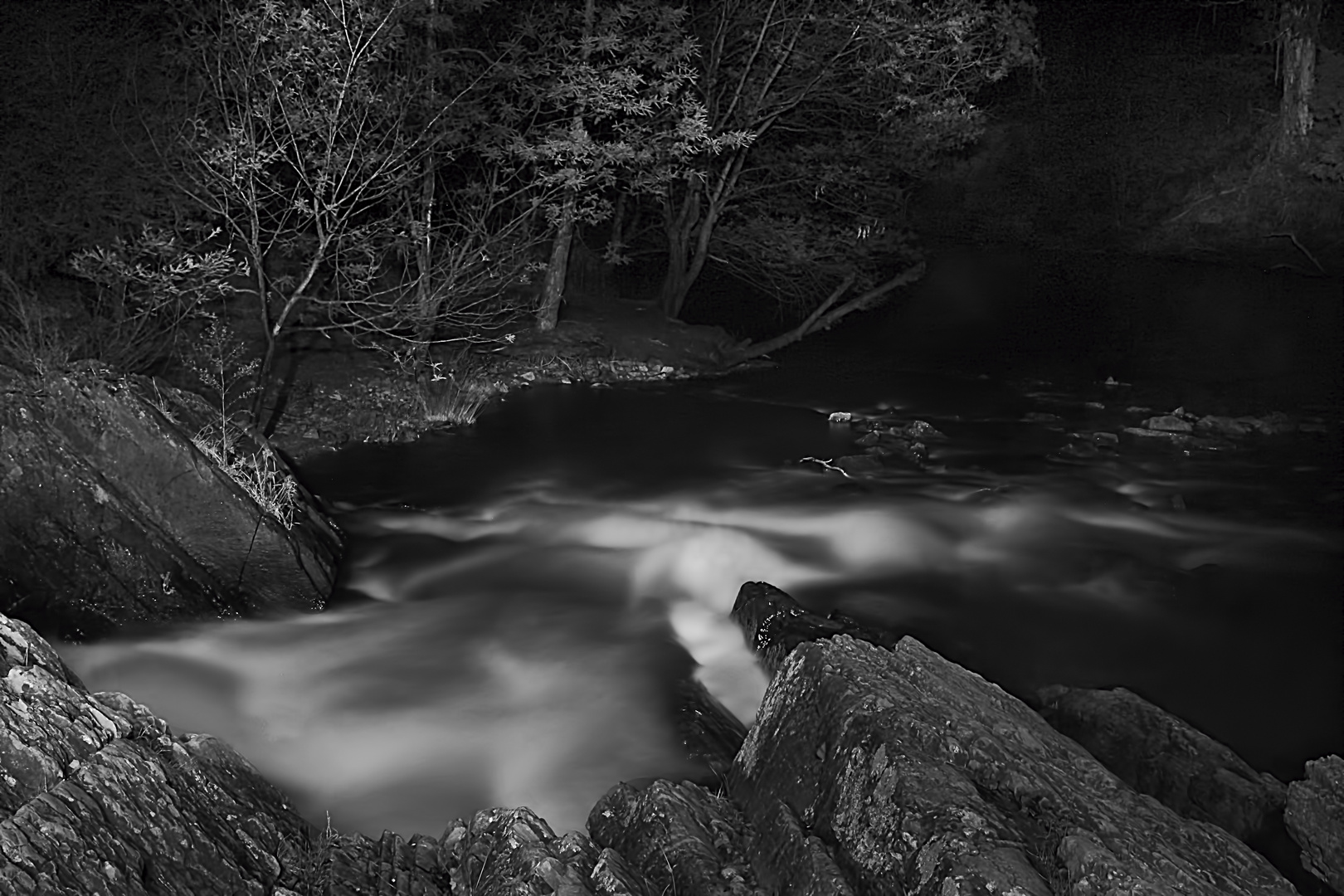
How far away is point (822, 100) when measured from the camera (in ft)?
66.8

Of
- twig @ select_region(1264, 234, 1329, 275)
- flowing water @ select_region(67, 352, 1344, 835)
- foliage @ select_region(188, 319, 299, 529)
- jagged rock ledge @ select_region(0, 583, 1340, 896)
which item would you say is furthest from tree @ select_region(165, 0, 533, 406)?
twig @ select_region(1264, 234, 1329, 275)

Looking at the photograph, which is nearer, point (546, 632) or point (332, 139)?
point (546, 632)

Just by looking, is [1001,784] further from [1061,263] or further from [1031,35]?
[1061,263]

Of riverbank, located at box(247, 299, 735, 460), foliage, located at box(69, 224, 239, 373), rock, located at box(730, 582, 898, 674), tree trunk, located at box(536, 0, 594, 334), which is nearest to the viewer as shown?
rock, located at box(730, 582, 898, 674)

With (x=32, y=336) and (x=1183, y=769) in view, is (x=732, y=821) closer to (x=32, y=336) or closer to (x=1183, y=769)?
(x=1183, y=769)

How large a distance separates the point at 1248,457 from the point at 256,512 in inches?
495

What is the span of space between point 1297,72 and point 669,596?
108 feet

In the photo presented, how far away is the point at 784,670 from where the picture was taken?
496 centimetres

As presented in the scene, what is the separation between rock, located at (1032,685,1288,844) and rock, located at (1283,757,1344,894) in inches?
4.8

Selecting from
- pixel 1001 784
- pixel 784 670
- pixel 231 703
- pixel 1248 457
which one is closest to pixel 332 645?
pixel 231 703

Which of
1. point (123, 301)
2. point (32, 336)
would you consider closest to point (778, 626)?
point (32, 336)

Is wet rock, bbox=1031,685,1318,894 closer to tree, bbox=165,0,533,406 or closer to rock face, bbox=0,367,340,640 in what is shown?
rock face, bbox=0,367,340,640

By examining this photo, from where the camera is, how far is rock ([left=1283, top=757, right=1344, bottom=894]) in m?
5.04

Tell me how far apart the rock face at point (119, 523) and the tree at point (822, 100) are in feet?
38.9
